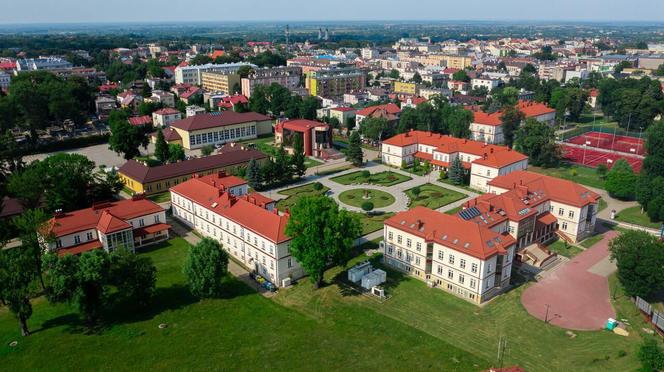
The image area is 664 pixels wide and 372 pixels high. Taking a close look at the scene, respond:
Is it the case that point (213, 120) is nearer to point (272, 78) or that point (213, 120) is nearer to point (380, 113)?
point (380, 113)

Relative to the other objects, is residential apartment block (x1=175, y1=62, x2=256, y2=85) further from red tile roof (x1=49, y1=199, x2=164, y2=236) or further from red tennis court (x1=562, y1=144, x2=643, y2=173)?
red tile roof (x1=49, y1=199, x2=164, y2=236)

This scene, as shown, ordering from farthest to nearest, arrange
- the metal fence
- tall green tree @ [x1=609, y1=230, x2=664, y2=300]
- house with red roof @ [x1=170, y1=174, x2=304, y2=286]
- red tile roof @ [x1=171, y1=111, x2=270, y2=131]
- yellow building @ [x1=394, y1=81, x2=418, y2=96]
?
yellow building @ [x1=394, y1=81, x2=418, y2=96] → red tile roof @ [x1=171, y1=111, x2=270, y2=131] → house with red roof @ [x1=170, y1=174, x2=304, y2=286] → tall green tree @ [x1=609, y1=230, x2=664, y2=300] → the metal fence

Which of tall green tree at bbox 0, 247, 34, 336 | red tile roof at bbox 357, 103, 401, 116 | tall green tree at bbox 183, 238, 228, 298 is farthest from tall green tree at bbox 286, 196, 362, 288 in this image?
red tile roof at bbox 357, 103, 401, 116

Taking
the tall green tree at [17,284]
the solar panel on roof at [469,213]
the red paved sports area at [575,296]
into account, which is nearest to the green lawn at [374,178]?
the solar panel on roof at [469,213]

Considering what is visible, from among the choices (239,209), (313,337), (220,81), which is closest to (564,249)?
(313,337)

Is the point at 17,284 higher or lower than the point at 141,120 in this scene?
higher

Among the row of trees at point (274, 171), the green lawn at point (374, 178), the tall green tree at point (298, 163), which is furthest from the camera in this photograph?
the green lawn at point (374, 178)

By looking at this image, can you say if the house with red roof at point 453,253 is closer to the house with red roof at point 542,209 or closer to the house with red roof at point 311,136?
the house with red roof at point 542,209
